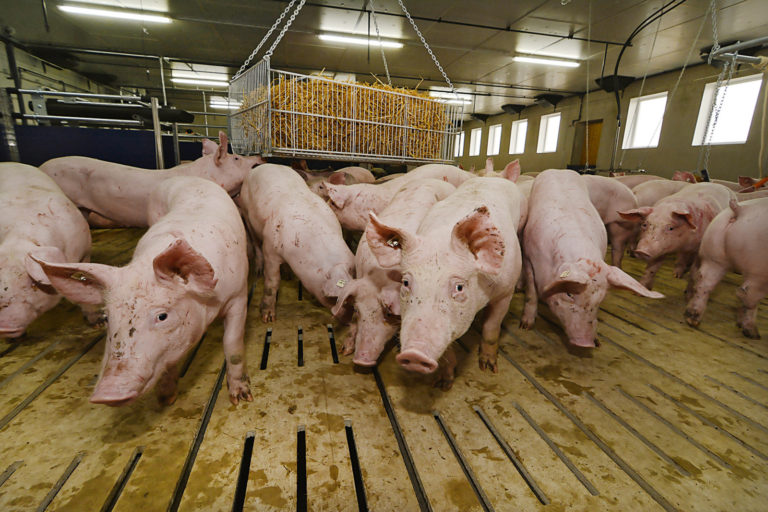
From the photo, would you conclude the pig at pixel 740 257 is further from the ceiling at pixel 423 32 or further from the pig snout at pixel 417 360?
the ceiling at pixel 423 32

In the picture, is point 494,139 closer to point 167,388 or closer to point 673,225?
point 673,225

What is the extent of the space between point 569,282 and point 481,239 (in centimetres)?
86

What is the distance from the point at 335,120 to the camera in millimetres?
4965

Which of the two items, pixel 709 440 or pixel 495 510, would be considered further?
pixel 709 440

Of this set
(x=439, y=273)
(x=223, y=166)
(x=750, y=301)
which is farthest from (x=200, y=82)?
(x=750, y=301)

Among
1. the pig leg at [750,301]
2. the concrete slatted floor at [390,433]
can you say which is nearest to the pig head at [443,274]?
the concrete slatted floor at [390,433]

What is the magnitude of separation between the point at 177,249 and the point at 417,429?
1.53m

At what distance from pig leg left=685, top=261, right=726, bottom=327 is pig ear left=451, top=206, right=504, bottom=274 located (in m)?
→ 2.84

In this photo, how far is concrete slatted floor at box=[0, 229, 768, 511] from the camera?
1631 mm

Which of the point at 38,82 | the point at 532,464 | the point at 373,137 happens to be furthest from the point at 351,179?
the point at 38,82

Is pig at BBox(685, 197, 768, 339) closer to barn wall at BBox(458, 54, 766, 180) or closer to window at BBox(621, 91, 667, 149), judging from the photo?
barn wall at BBox(458, 54, 766, 180)

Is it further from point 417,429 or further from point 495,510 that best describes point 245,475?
point 495,510

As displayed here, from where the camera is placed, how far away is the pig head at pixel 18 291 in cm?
234

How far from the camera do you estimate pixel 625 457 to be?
1.88 metres
